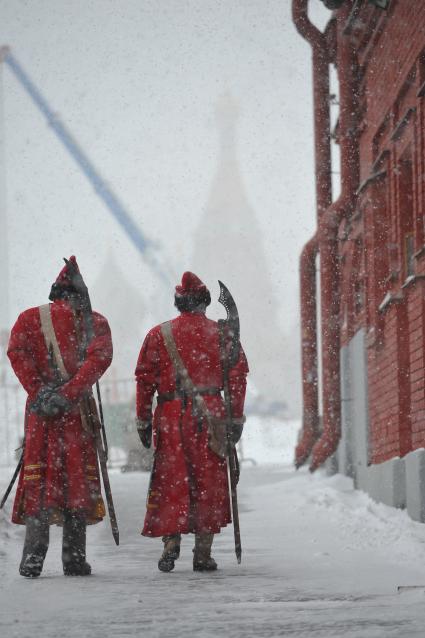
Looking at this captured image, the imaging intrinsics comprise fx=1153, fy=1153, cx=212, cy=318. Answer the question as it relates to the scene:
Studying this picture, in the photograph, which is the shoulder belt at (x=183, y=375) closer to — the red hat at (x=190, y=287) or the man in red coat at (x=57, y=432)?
the red hat at (x=190, y=287)

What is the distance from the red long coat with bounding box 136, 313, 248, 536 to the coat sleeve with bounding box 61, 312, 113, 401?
0.29 meters

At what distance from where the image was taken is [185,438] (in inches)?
249

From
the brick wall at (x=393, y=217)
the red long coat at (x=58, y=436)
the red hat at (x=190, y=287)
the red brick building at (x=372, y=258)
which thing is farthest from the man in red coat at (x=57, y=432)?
the brick wall at (x=393, y=217)

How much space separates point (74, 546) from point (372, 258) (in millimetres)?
6898

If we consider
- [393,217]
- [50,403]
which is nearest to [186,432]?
[50,403]

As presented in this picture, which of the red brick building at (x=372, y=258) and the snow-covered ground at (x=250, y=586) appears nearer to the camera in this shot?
A: the snow-covered ground at (x=250, y=586)

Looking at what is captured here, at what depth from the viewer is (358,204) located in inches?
554

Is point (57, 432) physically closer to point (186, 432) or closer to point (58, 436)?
point (58, 436)

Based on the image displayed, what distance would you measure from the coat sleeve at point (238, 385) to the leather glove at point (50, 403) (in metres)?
0.93

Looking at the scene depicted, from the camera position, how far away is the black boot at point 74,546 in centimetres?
598

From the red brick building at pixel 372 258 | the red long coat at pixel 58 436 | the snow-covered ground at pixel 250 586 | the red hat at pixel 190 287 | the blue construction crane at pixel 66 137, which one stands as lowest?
the snow-covered ground at pixel 250 586

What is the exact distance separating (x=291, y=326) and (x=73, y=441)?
103742mm

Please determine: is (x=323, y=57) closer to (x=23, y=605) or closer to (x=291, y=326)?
(x=23, y=605)

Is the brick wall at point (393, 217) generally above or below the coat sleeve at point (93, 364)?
above
